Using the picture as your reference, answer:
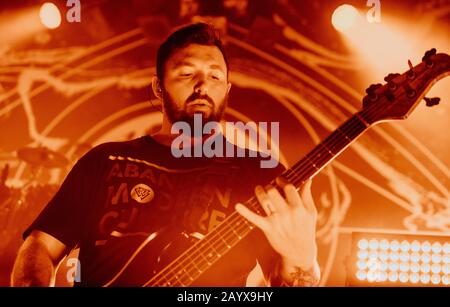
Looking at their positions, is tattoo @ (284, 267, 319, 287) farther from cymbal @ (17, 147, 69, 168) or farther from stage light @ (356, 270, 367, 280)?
cymbal @ (17, 147, 69, 168)

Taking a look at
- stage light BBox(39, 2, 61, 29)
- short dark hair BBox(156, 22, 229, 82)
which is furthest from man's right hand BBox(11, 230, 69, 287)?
stage light BBox(39, 2, 61, 29)

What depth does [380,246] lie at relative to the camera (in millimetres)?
2258

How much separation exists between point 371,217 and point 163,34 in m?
1.39

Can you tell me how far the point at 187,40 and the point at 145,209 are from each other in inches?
33.4

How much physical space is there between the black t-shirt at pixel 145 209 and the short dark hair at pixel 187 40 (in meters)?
0.41

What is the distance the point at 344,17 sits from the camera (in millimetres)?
2555

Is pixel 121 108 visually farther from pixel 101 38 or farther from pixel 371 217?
pixel 371 217

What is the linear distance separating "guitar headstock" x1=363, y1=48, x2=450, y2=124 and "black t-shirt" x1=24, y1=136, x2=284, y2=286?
56 cm

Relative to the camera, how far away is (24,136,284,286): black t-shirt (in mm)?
2213

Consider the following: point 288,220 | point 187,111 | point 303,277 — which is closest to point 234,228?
point 288,220

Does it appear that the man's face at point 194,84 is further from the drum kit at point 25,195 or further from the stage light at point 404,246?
→ the stage light at point 404,246

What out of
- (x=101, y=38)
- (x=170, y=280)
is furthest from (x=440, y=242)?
(x=101, y=38)

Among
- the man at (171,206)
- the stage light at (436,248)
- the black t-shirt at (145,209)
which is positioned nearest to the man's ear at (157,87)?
the man at (171,206)

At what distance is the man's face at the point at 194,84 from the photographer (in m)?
2.35
